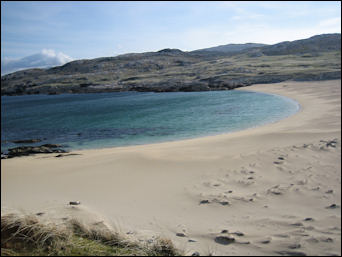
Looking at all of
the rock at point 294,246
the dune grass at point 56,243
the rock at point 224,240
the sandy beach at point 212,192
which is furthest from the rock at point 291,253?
the dune grass at point 56,243

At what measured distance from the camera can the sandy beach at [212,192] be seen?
4.93 meters

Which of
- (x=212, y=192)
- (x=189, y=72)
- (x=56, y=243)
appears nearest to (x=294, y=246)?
(x=212, y=192)

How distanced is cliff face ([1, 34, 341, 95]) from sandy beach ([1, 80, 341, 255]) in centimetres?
3465

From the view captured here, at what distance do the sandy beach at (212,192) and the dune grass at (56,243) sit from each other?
713 millimetres

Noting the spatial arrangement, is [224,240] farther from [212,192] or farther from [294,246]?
[212,192]

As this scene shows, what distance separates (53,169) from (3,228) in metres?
8.22

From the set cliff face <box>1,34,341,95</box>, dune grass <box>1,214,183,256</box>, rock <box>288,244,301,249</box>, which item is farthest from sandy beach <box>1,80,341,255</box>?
cliff face <box>1,34,341,95</box>

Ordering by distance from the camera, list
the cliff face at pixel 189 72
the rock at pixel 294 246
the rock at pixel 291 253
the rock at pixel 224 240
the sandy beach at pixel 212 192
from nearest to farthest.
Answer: the rock at pixel 291 253 < the rock at pixel 294 246 < the rock at pixel 224 240 < the sandy beach at pixel 212 192 < the cliff face at pixel 189 72

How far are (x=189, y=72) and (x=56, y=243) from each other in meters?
70.3

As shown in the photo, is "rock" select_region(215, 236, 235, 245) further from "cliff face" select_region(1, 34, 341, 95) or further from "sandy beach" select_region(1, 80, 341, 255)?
"cliff face" select_region(1, 34, 341, 95)

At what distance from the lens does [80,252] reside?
3861 millimetres

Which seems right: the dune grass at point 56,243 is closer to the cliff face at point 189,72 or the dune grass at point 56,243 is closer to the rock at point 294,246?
the rock at point 294,246

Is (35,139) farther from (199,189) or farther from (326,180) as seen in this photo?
(326,180)

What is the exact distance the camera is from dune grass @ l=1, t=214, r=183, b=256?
3817mm
